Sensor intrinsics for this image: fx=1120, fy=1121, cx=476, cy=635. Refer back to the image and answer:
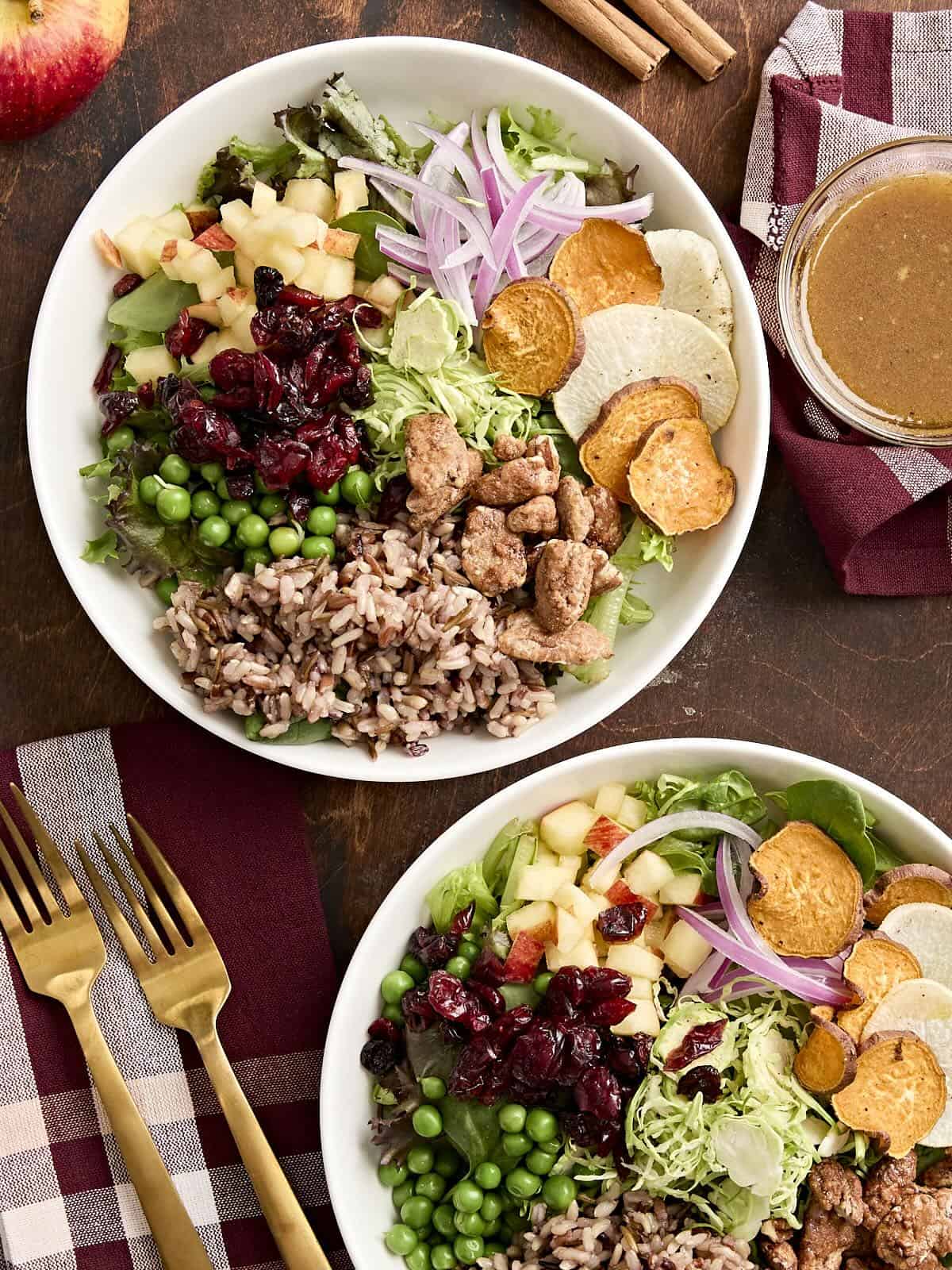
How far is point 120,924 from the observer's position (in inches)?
126

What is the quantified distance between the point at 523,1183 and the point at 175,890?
1.26m

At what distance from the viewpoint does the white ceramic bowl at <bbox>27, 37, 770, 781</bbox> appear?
3055 mm

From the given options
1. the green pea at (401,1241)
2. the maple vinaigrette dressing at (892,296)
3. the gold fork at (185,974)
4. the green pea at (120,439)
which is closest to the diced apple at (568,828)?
the gold fork at (185,974)

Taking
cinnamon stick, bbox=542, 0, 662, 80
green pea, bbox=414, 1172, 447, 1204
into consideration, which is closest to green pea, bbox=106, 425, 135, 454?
cinnamon stick, bbox=542, 0, 662, 80

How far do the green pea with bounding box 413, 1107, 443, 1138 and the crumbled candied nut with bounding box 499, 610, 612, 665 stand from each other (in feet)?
4.12

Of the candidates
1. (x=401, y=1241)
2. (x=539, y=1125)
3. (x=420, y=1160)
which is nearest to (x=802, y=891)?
(x=539, y=1125)

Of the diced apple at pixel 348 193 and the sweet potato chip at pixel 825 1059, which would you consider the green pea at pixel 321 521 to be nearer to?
the diced apple at pixel 348 193

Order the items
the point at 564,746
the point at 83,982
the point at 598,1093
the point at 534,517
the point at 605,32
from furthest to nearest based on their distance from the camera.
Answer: the point at 564,746, the point at 605,32, the point at 83,982, the point at 534,517, the point at 598,1093

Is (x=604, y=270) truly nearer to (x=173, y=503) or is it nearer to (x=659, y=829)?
(x=173, y=503)

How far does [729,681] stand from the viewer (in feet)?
11.6

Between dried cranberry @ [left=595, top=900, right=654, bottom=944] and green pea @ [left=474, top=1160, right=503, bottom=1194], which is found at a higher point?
dried cranberry @ [left=595, top=900, right=654, bottom=944]

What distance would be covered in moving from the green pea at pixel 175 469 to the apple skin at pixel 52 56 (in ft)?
3.47

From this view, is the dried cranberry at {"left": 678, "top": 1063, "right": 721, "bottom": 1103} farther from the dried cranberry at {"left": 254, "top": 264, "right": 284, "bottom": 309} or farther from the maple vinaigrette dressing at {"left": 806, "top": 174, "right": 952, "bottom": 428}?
the dried cranberry at {"left": 254, "top": 264, "right": 284, "bottom": 309}

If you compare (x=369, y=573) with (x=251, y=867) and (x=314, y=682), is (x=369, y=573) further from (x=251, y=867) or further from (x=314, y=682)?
(x=251, y=867)
